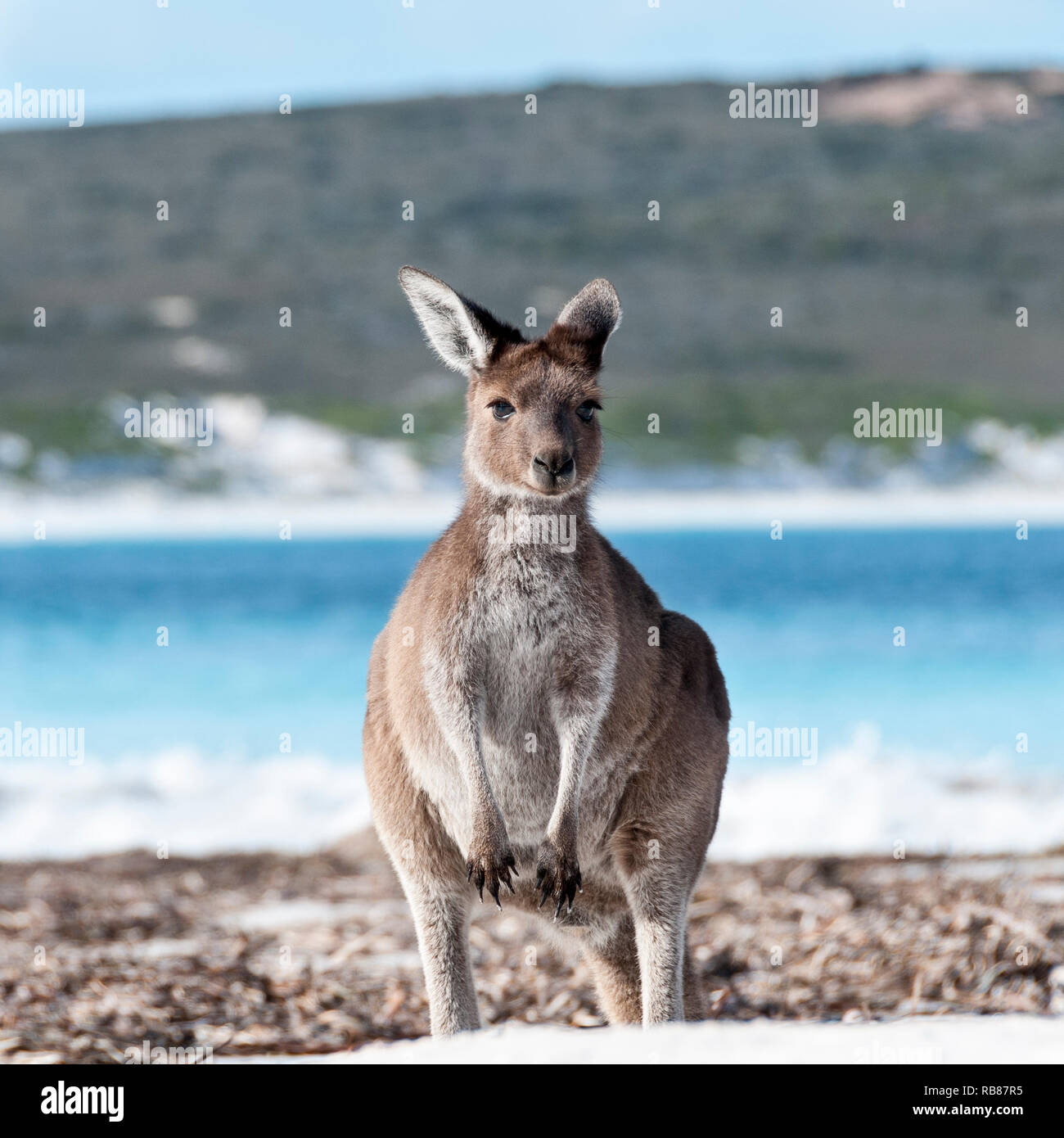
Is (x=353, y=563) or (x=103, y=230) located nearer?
(x=353, y=563)

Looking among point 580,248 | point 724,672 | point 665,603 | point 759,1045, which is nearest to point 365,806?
point 724,672

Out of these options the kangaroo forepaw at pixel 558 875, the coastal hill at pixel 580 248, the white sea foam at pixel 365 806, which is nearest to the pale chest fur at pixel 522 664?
the kangaroo forepaw at pixel 558 875

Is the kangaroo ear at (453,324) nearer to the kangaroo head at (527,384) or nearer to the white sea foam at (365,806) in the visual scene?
the kangaroo head at (527,384)

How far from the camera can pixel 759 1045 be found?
3.07 m

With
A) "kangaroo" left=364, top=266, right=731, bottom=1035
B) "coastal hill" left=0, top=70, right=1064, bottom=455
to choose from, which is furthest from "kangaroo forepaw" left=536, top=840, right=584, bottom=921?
"coastal hill" left=0, top=70, right=1064, bottom=455

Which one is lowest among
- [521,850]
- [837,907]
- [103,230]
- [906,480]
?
[837,907]

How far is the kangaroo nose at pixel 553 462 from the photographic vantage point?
3.53 meters

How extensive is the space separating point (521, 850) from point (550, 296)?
159 feet

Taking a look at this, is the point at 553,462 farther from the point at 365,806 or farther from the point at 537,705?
the point at 365,806

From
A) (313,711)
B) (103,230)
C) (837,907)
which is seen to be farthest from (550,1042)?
(103,230)

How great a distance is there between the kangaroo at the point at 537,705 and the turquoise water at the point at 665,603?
672 centimetres

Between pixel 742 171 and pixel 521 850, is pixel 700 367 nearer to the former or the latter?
pixel 742 171

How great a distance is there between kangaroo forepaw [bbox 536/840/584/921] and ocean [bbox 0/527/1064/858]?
166cm

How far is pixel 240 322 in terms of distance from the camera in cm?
5128
